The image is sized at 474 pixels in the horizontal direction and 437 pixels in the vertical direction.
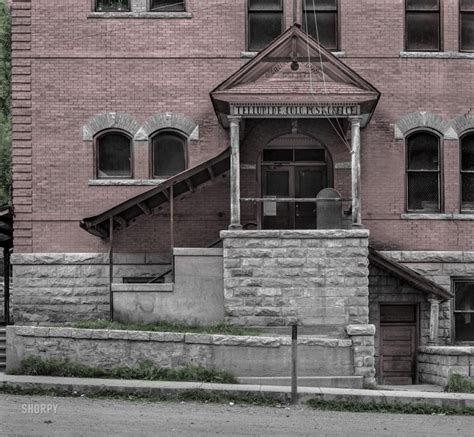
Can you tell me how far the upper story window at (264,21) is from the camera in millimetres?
19562


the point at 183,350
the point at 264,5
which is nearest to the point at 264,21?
the point at 264,5

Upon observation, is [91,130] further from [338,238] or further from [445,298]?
[445,298]

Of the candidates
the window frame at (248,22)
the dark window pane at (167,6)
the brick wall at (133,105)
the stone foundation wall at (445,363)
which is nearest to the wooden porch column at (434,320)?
the stone foundation wall at (445,363)

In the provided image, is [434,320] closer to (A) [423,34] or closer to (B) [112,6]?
(A) [423,34]

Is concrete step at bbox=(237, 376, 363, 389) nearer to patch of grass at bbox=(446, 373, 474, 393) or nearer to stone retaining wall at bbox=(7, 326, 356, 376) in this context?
stone retaining wall at bbox=(7, 326, 356, 376)

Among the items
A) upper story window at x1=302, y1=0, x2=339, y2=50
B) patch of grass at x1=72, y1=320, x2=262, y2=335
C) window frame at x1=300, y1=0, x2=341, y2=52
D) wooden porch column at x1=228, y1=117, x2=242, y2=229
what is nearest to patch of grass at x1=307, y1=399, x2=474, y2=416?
patch of grass at x1=72, y1=320, x2=262, y2=335

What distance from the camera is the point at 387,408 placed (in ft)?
47.7

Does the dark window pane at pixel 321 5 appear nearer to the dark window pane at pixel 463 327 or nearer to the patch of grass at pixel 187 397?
the dark window pane at pixel 463 327

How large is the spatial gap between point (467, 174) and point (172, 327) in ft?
24.3

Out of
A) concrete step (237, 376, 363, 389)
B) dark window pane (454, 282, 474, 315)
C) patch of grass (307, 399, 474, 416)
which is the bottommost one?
patch of grass (307, 399, 474, 416)

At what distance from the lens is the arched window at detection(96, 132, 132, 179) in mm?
19391

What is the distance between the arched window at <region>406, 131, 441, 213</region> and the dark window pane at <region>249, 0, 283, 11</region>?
400cm

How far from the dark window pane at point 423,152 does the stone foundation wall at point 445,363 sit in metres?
3.99

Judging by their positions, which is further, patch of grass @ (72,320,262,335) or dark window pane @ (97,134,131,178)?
dark window pane @ (97,134,131,178)
